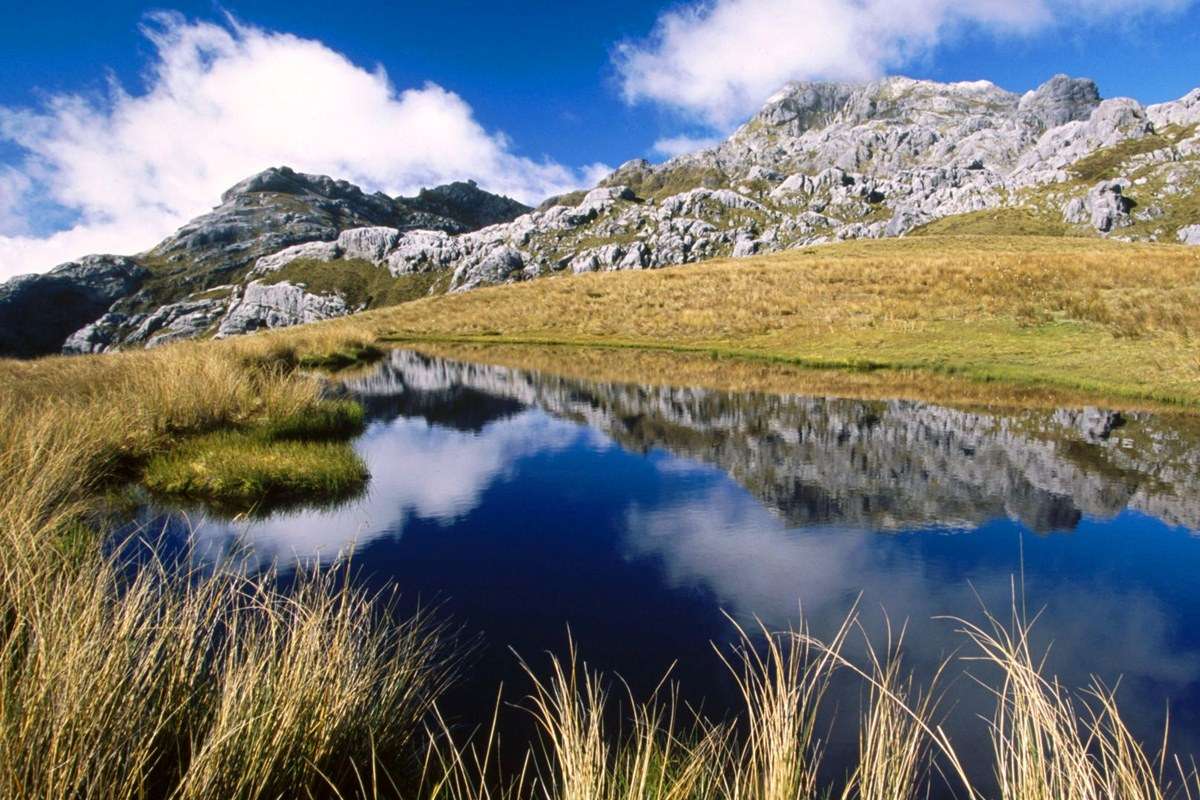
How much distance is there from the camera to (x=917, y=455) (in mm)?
14852

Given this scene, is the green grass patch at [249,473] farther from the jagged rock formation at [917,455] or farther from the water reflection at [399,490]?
the jagged rock formation at [917,455]

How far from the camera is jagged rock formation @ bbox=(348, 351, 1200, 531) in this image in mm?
11773

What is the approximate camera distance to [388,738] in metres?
4.59

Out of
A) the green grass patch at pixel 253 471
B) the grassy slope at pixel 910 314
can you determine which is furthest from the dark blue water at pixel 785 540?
the grassy slope at pixel 910 314

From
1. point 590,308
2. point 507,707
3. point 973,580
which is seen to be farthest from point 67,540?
point 590,308

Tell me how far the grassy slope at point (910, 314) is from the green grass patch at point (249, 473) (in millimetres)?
21322

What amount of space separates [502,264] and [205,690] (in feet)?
638

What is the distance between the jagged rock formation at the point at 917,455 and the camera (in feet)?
38.6

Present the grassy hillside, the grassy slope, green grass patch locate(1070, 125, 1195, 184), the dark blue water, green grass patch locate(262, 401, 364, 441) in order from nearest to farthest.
→ the grassy hillside, the dark blue water, green grass patch locate(262, 401, 364, 441), the grassy slope, green grass patch locate(1070, 125, 1195, 184)

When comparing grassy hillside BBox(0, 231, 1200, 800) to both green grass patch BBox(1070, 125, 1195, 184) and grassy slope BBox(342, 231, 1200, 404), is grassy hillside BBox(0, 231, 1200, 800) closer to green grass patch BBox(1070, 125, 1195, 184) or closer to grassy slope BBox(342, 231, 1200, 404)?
grassy slope BBox(342, 231, 1200, 404)

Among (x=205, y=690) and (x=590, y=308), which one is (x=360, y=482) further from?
(x=590, y=308)

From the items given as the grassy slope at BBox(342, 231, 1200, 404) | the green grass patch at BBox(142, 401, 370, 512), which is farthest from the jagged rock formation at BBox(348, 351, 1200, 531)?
the green grass patch at BBox(142, 401, 370, 512)

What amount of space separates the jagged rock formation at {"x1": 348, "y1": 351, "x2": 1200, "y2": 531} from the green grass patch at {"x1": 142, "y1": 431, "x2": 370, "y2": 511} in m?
7.19

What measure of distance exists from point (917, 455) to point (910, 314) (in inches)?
918
